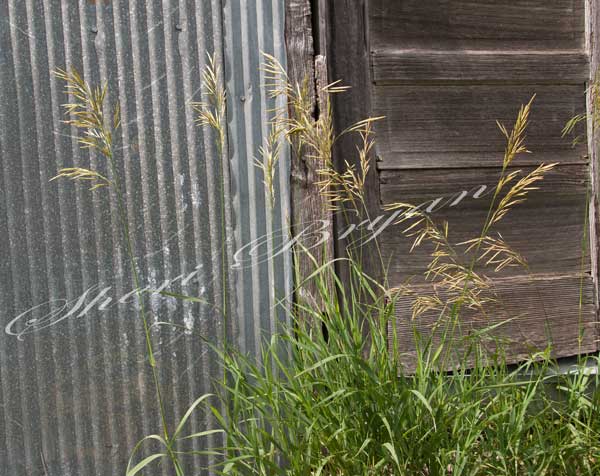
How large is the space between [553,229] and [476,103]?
2.18 ft

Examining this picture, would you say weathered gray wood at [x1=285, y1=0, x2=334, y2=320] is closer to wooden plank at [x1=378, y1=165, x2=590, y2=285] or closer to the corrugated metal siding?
the corrugated metal siding

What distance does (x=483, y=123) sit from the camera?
117 inches

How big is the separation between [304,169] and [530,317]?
121 cm

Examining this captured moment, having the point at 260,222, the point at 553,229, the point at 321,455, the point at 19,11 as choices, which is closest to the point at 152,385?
the point at 260,222

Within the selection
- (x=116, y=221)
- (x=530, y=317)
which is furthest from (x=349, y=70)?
(x=530, y=317)

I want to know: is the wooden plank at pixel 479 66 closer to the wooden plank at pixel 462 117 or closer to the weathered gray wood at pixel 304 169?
the wooden plank at pixel 462 117

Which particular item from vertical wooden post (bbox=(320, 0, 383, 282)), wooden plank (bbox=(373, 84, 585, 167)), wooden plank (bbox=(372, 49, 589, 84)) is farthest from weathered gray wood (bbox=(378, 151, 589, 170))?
wooden plank (bbox=(372, 49, 589, 84))

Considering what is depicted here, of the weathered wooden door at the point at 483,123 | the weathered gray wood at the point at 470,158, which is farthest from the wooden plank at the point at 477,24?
the weathered gray wood at the point at 470,158

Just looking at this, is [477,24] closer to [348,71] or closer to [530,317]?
[348,71]

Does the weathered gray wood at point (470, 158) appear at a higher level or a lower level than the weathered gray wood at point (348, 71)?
lower

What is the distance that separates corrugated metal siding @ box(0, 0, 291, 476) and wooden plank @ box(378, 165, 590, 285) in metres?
0.52

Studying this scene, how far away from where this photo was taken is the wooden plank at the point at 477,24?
9.34ft

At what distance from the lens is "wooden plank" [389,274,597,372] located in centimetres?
288

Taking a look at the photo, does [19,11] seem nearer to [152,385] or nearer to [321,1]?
[321,1]
